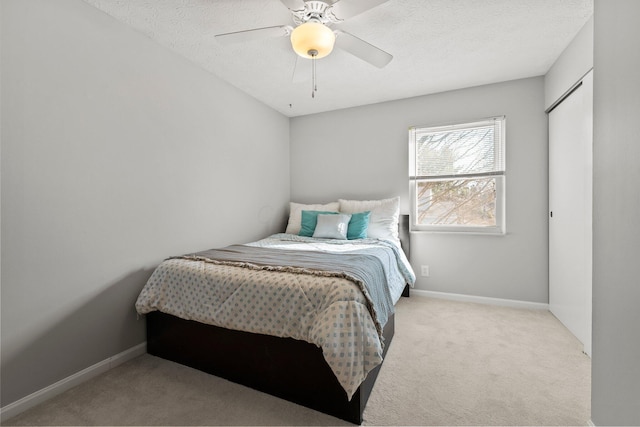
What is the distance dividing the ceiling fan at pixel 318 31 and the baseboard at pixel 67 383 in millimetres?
2273

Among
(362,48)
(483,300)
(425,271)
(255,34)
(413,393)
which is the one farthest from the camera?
(425,271)

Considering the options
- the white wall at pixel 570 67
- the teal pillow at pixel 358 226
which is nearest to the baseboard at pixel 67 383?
the teal pillow at pixel 358 226

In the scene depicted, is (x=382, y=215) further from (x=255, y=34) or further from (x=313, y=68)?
(x=255, y=34)

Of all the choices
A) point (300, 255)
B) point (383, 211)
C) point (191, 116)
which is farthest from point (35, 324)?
point (383, 211)

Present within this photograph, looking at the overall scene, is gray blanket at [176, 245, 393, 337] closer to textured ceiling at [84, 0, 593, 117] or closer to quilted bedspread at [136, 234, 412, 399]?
quilted bedspread at [136, 234, 412, 399]

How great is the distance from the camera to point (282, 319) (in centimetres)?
149

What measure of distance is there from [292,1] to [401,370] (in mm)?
2336

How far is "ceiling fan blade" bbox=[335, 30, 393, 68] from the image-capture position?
5.76 feet

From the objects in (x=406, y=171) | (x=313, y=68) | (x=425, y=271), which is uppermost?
(x=313, y=68)

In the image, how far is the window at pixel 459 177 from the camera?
2986 millimetres

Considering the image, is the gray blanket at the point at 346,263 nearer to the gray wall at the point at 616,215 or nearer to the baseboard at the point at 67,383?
the baseboard at the point at 67,383

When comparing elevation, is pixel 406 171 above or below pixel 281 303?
above

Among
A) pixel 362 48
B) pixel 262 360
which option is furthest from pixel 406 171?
pixel 262 360

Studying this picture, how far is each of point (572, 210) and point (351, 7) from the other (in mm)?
2356
